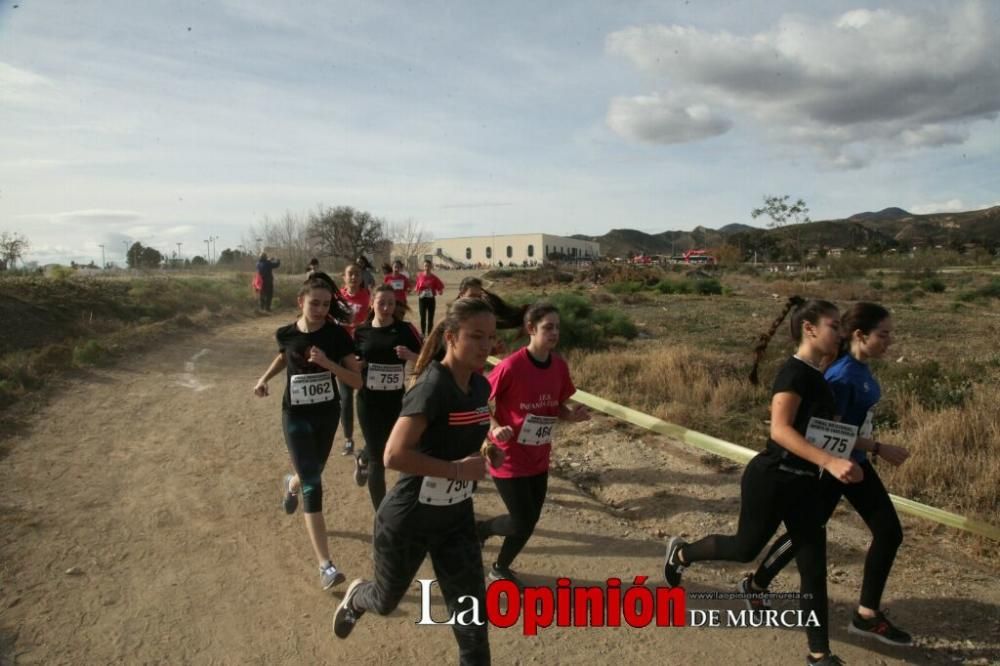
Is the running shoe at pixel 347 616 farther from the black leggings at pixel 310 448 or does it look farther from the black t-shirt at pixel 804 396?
the black t-shirt at pixel 804 396

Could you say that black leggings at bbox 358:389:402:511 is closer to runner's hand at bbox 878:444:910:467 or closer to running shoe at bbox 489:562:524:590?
running shoe at bbox 489:562:524:590

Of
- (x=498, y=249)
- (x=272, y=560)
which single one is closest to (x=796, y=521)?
(x=272, y=560)

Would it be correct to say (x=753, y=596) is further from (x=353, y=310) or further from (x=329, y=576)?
(x=353, y=310)

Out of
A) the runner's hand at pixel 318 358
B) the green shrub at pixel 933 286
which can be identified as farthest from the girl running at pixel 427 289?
the green shrub at pixel 933 286

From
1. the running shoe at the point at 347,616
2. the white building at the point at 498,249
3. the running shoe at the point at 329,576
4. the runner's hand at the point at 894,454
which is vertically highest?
the white building at the point at 498,249

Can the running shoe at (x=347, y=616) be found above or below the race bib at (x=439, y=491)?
below

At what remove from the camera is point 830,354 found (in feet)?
11.6

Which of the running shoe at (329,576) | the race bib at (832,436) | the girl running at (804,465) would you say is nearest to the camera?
the girl running at (804,465)

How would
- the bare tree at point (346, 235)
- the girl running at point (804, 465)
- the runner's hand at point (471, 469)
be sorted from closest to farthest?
the runner's hand at point (471, 469)
the girl running at point (804, 465)
the bare tree at point (346, 235)

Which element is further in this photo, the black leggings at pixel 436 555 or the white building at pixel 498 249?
the white building at pixel 498 249

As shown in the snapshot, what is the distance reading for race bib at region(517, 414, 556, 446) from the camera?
4.07 m

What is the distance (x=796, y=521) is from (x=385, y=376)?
3091mm

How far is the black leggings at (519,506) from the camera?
13.4 ft

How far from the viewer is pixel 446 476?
109 inches
